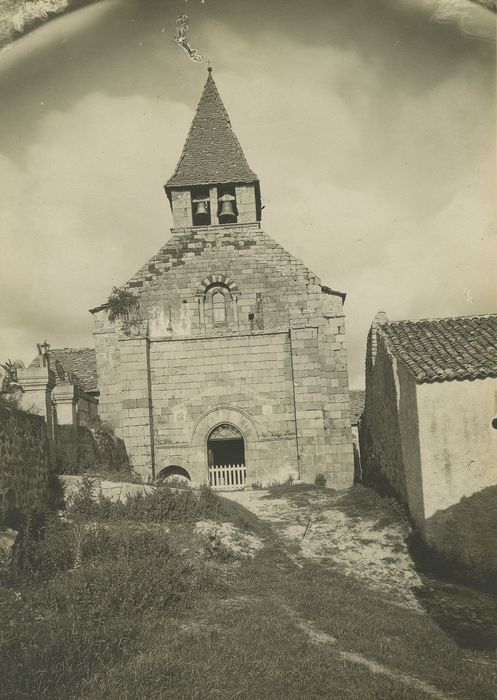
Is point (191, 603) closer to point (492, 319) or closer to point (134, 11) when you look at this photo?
point (134, 11)

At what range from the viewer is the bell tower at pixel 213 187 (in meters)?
20.4

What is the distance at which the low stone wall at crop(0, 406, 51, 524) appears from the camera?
914 centimetres

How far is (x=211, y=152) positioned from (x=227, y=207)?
2.64m

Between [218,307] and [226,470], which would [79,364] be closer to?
[218,307]

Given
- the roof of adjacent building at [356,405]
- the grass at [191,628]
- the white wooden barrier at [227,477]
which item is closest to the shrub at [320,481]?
the white wooden barrier at [227,477]

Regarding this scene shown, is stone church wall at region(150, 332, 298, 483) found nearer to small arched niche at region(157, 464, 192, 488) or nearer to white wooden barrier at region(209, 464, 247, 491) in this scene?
small arched niche at region(157, 464, 192, 488)

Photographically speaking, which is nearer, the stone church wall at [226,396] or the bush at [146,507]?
the bush at [146,507]

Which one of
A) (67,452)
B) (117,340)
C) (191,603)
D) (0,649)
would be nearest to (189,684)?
(0,649)

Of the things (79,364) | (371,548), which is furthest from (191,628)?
(79,364)

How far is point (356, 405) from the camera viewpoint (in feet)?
109

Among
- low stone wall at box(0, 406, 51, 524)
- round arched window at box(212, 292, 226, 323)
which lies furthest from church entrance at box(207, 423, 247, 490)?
low stone wall at box(0, 406, 51, 524)

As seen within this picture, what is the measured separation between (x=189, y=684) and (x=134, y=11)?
8.92m

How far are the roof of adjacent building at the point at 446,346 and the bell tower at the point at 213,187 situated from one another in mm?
8076

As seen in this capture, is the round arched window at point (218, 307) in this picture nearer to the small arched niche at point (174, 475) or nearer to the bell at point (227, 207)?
the bell at point (227, 207)
